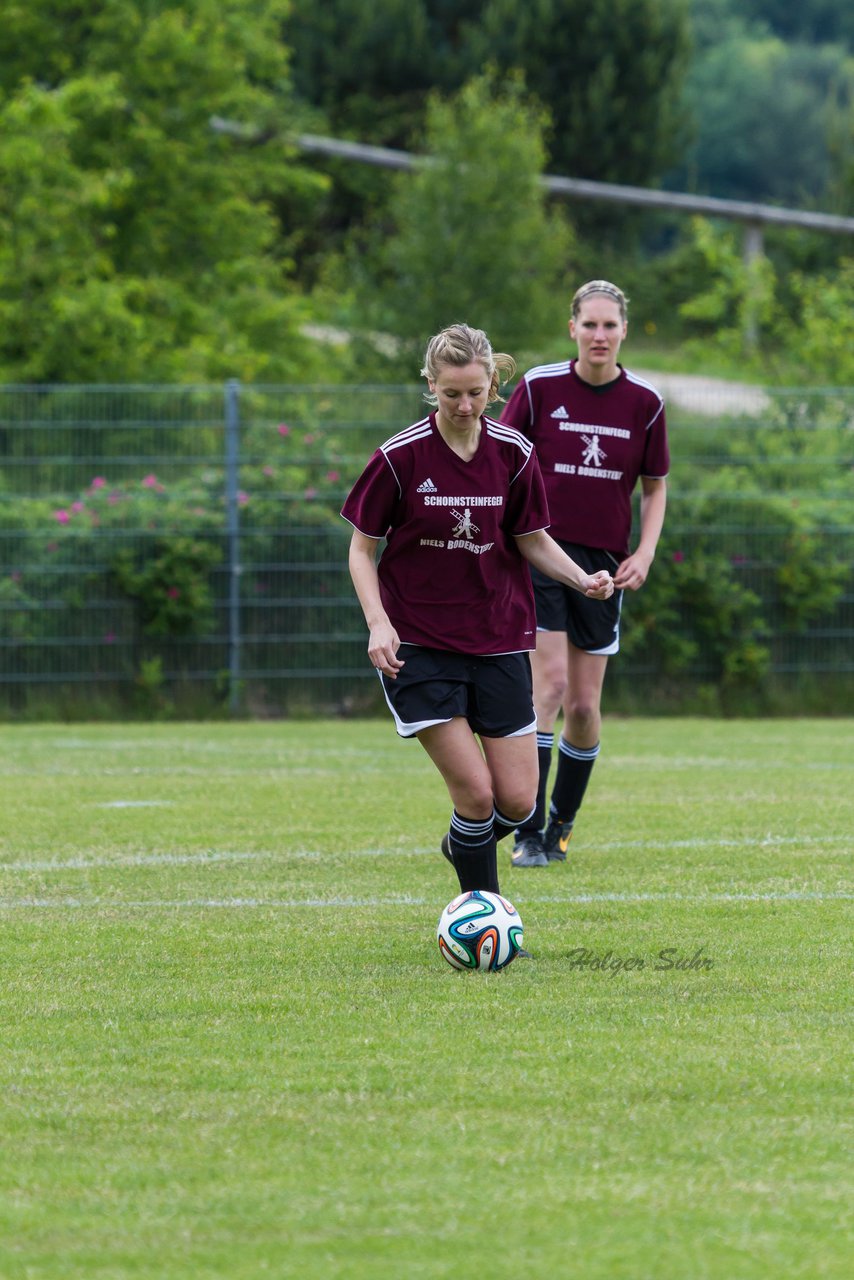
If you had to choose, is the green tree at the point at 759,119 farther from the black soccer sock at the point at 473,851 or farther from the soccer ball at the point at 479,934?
the soccer ball at the point at 479,934

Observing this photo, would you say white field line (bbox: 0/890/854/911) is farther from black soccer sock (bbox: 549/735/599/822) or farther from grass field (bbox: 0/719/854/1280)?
black soccer sock (bbox: 549/735/599/822)

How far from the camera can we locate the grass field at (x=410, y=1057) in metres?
3.07

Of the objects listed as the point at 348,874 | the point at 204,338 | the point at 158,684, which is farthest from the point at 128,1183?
the point at 204,338

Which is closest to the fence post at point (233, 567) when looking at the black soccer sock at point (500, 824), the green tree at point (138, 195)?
the green tree at point (138, 195)

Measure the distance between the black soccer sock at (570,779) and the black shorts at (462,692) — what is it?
1.81 metres

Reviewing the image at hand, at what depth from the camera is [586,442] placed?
24.5 ft

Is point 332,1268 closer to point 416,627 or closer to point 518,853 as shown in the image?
point 416,627

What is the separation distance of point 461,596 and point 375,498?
39 centimetres

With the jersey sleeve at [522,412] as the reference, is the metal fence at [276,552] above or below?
below

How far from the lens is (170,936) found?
570 cm

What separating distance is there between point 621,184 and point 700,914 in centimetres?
4279

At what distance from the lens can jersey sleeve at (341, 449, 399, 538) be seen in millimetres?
5453

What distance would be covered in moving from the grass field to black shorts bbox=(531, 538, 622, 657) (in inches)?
34.3

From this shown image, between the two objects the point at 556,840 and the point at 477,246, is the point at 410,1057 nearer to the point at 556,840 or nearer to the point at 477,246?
the point at 556,840
